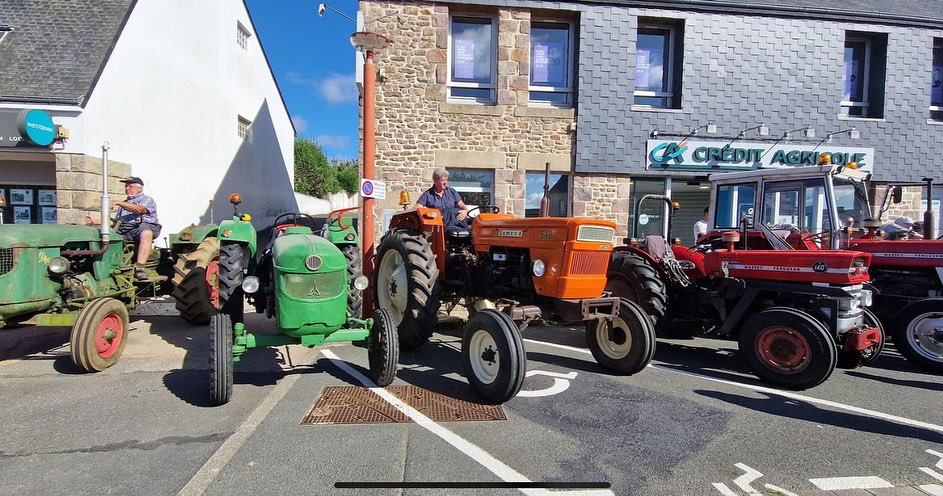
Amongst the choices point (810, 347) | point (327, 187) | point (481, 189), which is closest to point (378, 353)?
point (810, 347)

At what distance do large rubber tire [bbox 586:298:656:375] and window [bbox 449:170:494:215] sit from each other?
5.51 m

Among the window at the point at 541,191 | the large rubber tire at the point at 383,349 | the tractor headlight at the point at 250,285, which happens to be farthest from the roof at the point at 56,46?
the window at the point at 541,191

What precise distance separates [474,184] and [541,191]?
140 cm

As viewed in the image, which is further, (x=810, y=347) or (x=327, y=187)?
(x=327, y=187)

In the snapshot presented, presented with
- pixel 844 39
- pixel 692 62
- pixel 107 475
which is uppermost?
pixel 844 39

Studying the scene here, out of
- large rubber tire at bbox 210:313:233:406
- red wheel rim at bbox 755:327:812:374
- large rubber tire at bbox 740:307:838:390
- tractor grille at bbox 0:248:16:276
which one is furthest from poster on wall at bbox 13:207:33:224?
red wheel rim at bbox 755:327:812:374

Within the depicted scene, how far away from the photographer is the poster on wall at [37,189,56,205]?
8.89m

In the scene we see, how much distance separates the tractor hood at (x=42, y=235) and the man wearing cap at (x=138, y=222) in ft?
2.15

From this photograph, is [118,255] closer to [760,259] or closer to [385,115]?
[385,115]

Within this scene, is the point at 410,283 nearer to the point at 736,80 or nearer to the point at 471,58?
the point at 471,58

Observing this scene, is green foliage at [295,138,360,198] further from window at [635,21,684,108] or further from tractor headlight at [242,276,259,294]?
tractor headlight at [242,276,259,294]

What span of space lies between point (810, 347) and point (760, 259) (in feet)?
3.19

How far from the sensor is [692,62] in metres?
9.77

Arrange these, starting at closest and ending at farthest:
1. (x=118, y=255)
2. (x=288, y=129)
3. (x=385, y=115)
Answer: (x=118, y=255), (x=385, y=115), (x=288, y=129)
